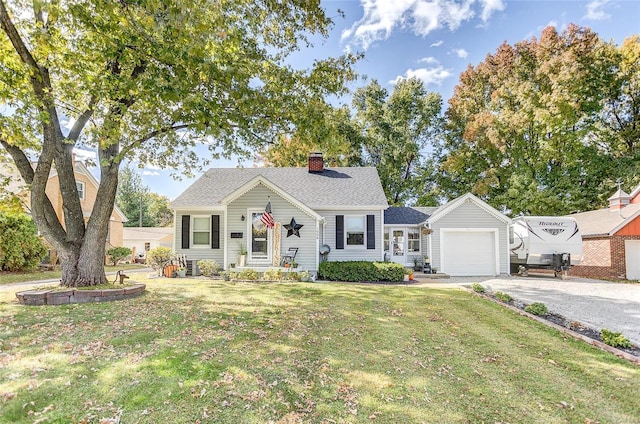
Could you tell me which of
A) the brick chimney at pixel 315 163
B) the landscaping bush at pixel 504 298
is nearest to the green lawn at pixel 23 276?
the brick chimney at pixel 315 163

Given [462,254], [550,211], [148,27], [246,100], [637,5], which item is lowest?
[462,254]

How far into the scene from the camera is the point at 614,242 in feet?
52.8

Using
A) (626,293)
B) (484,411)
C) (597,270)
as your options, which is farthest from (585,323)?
(597,270)

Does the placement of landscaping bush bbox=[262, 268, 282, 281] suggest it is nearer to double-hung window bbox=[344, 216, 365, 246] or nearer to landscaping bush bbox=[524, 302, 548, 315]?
double-hung window bbox=[344, 216, 365, 246]

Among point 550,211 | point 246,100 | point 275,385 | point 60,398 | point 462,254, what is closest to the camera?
point 60,398

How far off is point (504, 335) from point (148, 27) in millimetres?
9178

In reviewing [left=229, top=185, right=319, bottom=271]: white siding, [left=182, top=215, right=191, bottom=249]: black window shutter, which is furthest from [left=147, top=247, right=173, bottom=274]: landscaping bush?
[left=229, top=185, right=319, bottom=271]: white siding

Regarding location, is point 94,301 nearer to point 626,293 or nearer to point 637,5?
point 626,293

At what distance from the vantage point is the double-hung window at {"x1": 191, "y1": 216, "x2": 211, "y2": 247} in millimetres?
15336

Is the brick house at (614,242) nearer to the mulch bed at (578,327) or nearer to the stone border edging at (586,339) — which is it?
Result: the mulch bed at (578,327)

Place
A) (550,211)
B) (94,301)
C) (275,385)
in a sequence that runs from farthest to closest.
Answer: (550,211) < (94,301) < (275,385)

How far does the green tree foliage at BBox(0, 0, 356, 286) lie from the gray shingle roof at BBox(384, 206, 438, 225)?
10.5 m

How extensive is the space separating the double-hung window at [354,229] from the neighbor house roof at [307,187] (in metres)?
0.74

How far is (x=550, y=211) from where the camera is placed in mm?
21828
